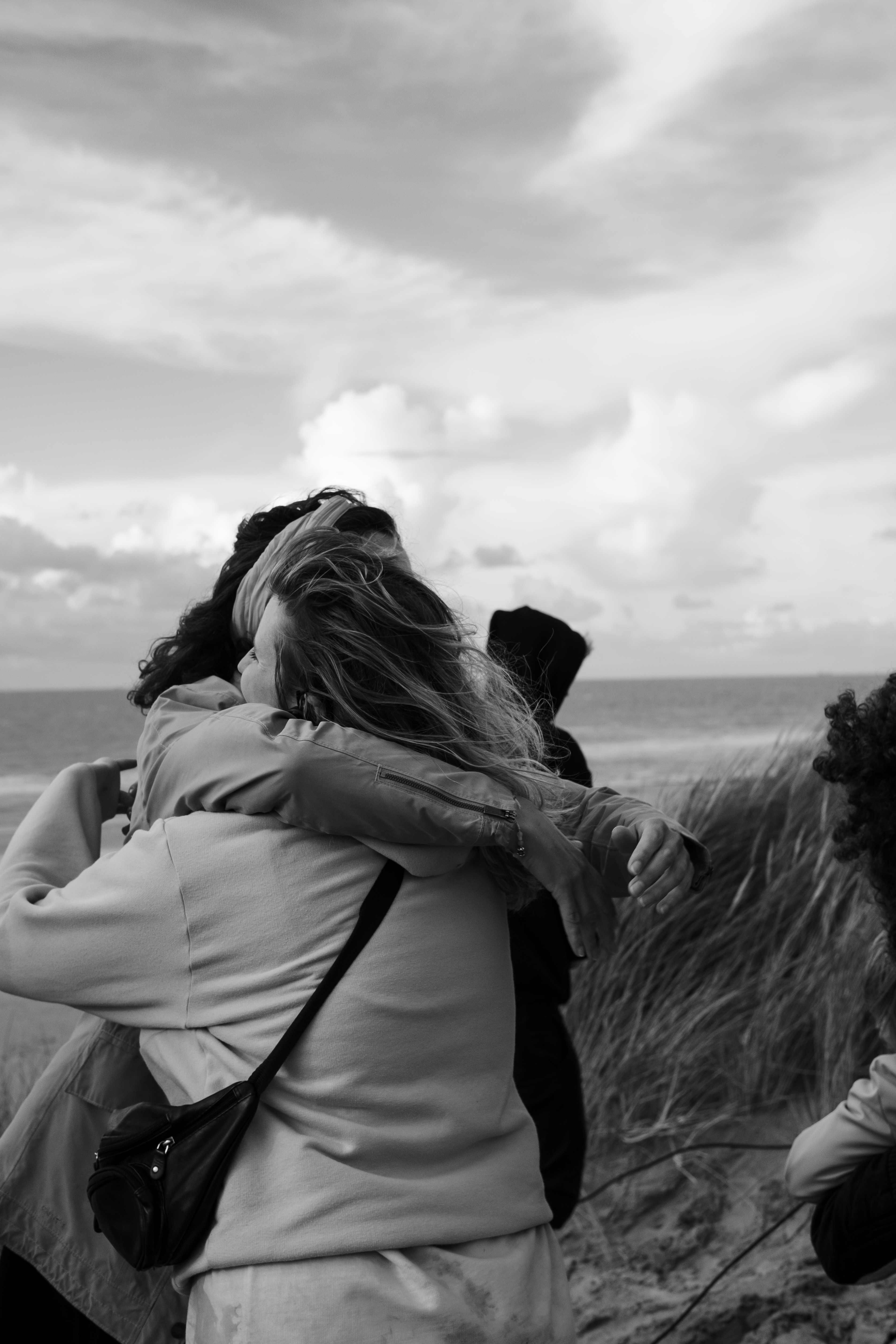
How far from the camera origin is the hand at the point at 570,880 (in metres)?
1.78

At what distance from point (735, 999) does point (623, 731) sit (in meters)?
40.0

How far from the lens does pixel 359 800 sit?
64.4 inches

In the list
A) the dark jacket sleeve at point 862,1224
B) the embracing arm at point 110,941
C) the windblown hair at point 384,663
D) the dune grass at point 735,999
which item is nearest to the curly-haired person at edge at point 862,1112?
the dark jacket sleeve at point 862,1224

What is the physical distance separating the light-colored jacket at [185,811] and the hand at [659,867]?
0.14 ft

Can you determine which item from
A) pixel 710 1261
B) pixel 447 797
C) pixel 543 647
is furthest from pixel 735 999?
pixel 447 797

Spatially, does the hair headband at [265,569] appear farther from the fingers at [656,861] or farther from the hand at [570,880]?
the fingers at [656,861]

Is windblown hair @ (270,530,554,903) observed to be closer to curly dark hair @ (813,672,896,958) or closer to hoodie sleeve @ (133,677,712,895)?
hoodie sleeve @ (133,677,712,895)

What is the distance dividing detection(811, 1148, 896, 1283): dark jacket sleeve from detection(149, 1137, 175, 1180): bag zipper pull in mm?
1126

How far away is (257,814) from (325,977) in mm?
241

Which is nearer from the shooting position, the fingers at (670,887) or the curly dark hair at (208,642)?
the fingers at (670,887)

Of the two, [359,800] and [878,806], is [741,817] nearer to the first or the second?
[878,806]

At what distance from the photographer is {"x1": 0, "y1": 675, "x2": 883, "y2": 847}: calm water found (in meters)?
13.1

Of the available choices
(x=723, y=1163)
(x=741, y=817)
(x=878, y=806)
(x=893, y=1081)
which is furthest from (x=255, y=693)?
(x=741, y=817)

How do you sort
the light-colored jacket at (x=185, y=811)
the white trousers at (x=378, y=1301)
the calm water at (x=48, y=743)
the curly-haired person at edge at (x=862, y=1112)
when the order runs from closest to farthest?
the white trousers at (x=378, y=1301), the light-colored jacket at (x=185, y=811), the curly-haired person at edge at (x=862, y=1112), the calm water at (x=48, y=743)
